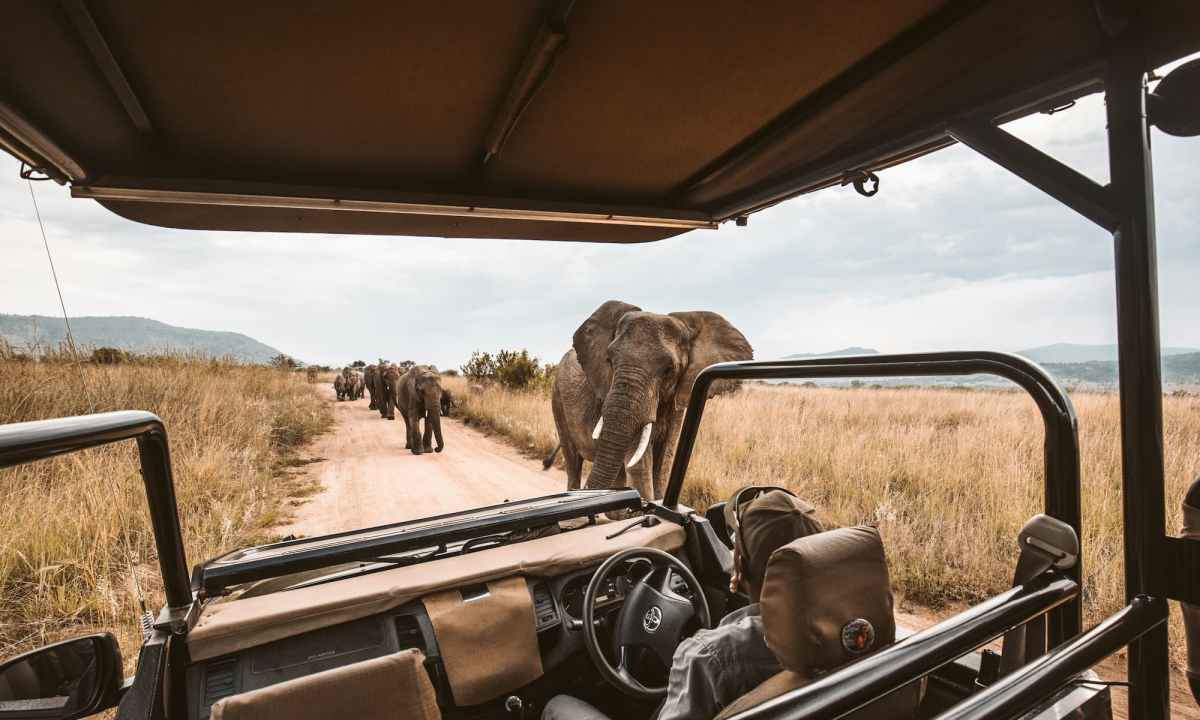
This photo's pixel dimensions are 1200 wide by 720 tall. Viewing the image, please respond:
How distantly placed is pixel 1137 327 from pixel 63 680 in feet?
8.93

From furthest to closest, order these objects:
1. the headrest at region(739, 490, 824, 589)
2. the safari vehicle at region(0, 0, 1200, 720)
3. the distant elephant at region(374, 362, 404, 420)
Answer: the distant elephant at region(374, 362, 404, 420), the headrest at region(739, 490, 824, 589), the safari vehicle at region(0, 0, 1200, 720)

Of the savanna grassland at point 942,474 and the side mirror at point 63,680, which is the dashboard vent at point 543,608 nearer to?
the side mirror at point 63,680

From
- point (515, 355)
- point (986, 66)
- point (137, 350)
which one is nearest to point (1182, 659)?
point (986, 66)

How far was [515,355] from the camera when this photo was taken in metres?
19.4

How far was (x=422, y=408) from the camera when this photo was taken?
1228cm

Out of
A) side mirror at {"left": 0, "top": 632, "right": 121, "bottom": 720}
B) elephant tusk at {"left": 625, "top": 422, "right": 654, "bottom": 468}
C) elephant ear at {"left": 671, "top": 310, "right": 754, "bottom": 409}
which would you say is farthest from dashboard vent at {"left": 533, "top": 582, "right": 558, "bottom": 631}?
elephant ear at {"left": 671, "top": 310, "right": 754, "bottom": 409}

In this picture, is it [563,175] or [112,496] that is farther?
[112,496]

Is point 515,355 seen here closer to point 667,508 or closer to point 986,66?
point 667,508

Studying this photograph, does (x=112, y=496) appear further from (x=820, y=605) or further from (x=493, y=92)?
(x=820, y=605)

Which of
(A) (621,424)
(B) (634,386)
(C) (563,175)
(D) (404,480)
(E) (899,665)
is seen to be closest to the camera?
(E) (899,665)

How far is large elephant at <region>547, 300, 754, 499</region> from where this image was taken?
5.85 m

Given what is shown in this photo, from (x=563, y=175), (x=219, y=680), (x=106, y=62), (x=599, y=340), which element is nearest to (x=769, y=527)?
(x=219, y=680)

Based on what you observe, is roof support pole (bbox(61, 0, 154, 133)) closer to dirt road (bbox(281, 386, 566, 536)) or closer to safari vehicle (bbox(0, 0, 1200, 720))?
safari vehicle (bbox(0, 0, 1200, 720))

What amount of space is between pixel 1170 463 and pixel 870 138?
159 inches
